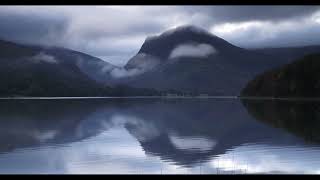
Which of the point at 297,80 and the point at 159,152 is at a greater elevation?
the point at 297,80

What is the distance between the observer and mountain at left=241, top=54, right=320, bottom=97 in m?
165

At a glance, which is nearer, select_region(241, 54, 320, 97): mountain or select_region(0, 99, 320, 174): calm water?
select_region(0, 99, 320, 174): calm water

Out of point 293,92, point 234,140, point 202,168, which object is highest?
point 293,92

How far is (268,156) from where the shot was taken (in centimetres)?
2367

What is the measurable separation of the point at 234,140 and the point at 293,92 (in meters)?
144

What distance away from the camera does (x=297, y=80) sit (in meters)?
171

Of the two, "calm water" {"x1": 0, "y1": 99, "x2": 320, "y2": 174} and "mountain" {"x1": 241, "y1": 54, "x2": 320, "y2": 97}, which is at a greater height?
"mountain" {"x1": 241, "y1": 54, "x2": 320, "y2": 97}

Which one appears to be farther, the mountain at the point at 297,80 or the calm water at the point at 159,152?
the mountain at the point at 297,80

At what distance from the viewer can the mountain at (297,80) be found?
16475 centimetres

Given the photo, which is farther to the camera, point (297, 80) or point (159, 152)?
point (297, 80)

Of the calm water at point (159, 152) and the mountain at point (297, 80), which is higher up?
the mountain at point (297, 80)
